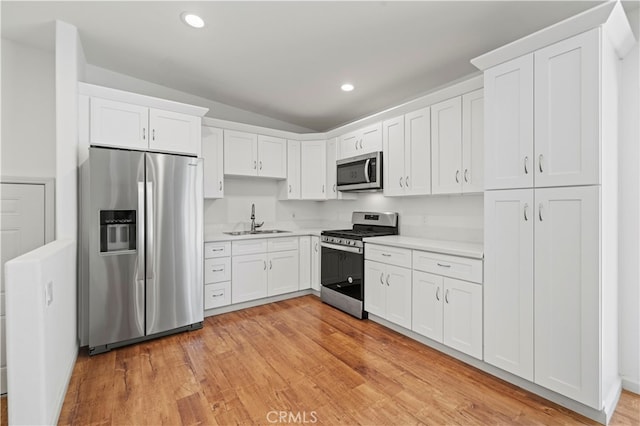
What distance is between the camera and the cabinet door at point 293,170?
4352mm

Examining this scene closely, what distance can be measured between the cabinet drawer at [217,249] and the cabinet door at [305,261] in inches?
40.3

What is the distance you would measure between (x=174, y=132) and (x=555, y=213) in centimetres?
334

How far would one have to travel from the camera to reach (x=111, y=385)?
6.95 ft

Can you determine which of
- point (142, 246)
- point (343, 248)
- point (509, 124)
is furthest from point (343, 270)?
point (509, 124)

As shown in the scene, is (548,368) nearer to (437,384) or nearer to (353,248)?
(437,384)

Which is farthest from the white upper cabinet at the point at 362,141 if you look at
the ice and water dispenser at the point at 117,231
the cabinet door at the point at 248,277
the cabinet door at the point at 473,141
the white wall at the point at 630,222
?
the ice and water dispenser at the point at 117,231

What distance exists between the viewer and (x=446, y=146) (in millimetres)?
2852

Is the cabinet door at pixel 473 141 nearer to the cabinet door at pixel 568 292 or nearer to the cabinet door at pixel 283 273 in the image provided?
the cabinet door at pixel 568 292

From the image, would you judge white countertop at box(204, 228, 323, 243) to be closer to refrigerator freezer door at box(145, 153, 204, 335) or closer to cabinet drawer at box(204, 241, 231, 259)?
cabinet drawer at box(204, 241, 231, 259)

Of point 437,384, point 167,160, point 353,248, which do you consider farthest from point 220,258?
point 437,384

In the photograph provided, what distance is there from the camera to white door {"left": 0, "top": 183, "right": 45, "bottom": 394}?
245cm

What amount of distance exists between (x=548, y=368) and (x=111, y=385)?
2.98m

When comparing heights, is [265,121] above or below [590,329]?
above

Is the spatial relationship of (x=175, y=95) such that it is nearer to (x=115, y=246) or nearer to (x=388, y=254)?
(x=115, y=246)
